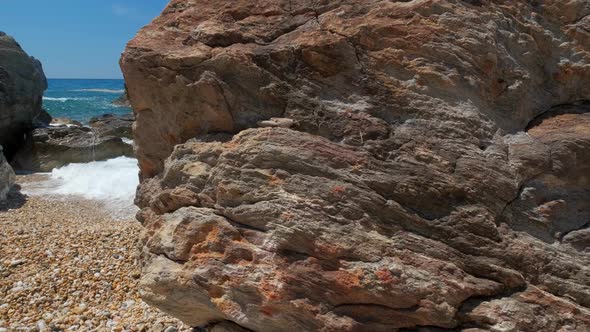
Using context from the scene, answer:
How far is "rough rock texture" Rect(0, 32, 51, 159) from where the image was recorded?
21.2 metres

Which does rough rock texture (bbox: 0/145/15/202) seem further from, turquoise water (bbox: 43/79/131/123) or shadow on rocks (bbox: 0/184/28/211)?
turquoise water (bbox: 43/79/131/123)

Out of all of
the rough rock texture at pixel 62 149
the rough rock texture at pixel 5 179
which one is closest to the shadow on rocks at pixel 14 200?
the rough rock texture at pixel 5 179

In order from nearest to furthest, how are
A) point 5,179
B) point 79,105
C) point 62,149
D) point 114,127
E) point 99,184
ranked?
point 5,179 < point 99,184 < point 62,149 < point 114,127 < point 79,105

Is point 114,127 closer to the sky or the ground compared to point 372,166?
closer to the ground

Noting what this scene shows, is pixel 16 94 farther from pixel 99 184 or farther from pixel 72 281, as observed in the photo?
pixel 72 281

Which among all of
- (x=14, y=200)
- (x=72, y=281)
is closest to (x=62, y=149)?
(x=14, y=200)

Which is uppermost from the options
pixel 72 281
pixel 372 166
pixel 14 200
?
pixel 372 166

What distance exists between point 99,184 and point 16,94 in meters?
8.53

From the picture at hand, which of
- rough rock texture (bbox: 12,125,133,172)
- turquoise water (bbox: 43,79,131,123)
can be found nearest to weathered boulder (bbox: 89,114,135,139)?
rough rock texture (bbox: 12,125,133,172)

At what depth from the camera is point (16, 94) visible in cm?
2166

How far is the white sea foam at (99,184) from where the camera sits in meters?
15.1

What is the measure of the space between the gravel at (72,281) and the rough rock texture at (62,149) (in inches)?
450

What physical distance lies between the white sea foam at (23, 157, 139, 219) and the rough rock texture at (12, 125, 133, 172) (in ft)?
2.08

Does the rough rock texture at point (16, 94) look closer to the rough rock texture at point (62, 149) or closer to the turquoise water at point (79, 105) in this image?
the rough rock texture at point (62, 149)
